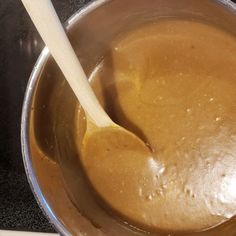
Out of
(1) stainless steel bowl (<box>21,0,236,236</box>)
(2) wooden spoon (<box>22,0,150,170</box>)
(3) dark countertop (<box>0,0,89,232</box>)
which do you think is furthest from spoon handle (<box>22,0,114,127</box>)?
(3) dark countertop (<box>0,0,89,232</box>)

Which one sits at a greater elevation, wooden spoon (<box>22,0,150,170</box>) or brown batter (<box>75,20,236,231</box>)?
wooden spoon (<box>22,0,150,170</box>)

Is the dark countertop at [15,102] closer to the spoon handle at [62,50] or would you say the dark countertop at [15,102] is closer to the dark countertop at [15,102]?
the dark countertop at [15,102]

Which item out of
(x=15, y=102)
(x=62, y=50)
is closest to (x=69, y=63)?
(x=62, y=50)

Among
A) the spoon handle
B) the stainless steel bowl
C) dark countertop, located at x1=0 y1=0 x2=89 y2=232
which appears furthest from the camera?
dark countertop, located at x1=0 y1=0 x2=89 y2=232

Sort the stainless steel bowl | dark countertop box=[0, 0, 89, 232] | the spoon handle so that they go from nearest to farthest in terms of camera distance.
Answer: the spoon handle < the stainless steel bowl < dark countertop box=[0, 0, 89, 232]

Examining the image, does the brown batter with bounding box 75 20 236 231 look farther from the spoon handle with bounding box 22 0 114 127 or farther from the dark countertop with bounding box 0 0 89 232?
the dark countertop with bounding box 0 0 89 232

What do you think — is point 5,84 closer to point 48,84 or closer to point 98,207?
point 48,84
